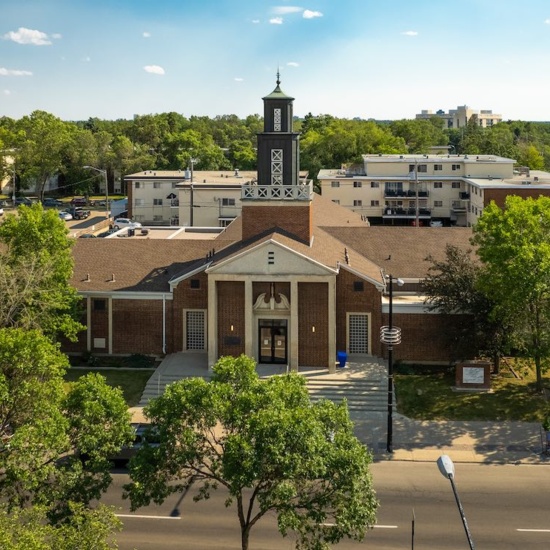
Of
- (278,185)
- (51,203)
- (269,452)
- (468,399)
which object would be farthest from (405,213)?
(269,452)

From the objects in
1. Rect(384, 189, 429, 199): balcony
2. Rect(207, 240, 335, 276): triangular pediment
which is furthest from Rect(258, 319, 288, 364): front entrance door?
Rect(384, 189, 429, 199): balcony

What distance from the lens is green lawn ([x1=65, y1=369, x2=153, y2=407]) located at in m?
43.6

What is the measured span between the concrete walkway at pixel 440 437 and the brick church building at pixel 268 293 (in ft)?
10.0

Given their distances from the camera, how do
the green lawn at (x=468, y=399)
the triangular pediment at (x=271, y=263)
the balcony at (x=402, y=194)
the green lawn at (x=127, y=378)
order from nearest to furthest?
the green lawn at (x=468, y=399)
the green lawn at (x=127, y=378)
the triangular pediment at (x=271, y=263)
the balcony at (x=402, y=194)

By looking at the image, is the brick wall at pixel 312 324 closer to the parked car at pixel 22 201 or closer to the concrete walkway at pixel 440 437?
the concrete walkway at pixel 440 437

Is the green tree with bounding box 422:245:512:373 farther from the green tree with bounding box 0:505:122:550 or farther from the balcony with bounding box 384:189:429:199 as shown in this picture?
the balcony with bounding box 384:189:429:199

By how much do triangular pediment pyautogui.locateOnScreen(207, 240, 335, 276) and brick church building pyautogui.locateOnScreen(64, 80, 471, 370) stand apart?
0.06 metres

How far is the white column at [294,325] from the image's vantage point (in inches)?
1750

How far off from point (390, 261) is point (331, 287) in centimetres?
1110

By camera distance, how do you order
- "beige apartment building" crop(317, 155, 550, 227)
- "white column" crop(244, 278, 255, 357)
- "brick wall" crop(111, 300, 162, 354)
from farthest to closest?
"beige apartment building" crop(317, 155, 550, 227) < "brick wall" crop(111, 300, 162, 354) < "white column" crop(244, 278, 255, 357)

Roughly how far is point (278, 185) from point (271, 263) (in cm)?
625

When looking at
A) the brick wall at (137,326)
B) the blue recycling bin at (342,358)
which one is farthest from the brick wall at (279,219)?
the brick wall at (137,326)

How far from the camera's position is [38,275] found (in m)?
42.3

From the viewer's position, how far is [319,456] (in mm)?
21500
